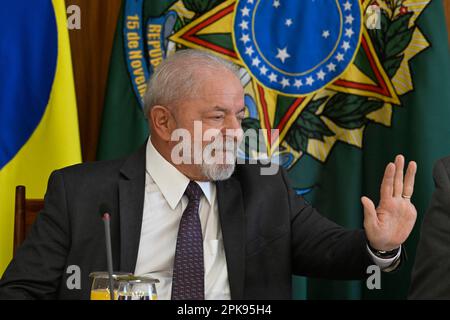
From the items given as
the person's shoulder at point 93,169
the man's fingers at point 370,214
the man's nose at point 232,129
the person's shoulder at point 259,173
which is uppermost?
the man's nose at point 232,129

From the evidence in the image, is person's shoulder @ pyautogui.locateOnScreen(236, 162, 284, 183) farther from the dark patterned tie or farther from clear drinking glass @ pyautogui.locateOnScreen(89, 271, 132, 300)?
clear drinking glass @ pyautogui.locateOnScreen(89, 271, 132, 300)

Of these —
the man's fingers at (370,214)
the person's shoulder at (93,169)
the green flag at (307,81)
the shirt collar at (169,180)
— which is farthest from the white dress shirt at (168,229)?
the green flag at (307,81)

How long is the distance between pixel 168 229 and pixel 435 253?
0.93 meters

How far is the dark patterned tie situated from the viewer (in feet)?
7.66

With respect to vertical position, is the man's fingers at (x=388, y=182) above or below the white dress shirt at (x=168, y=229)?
above

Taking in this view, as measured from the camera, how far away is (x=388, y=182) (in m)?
2.11

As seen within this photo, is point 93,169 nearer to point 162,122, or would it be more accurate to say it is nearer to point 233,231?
point 162,122

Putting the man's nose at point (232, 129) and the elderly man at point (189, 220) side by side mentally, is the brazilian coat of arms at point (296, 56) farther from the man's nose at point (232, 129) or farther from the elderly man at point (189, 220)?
the man's nose at point (232, 129)

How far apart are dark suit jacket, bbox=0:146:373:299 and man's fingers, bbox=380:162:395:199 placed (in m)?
0.27

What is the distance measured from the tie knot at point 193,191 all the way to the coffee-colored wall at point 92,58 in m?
1.22

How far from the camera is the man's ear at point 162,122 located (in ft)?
8.61

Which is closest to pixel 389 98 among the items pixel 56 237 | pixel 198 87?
pixel 198 87

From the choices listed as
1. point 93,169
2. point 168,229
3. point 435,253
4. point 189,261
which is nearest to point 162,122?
point 93,169

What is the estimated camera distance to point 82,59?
366 centimetres
